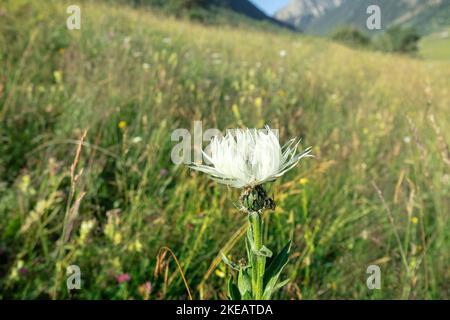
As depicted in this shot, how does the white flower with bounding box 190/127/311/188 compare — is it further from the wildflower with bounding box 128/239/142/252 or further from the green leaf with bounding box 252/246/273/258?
the wildflower with bounding box 128/239/142/252

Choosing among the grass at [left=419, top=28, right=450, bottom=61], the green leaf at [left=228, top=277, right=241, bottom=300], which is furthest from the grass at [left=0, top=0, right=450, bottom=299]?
the grass at [left=419, top=28, right=450, bottom=61]

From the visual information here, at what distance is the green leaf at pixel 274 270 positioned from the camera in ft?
2.06

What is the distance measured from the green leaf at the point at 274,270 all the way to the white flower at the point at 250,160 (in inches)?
4.3

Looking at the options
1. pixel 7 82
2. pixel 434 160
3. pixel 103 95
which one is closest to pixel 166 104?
pixel 103 95

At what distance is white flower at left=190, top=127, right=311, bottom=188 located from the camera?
62 centimetres

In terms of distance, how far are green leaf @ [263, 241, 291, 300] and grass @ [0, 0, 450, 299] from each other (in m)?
0.25

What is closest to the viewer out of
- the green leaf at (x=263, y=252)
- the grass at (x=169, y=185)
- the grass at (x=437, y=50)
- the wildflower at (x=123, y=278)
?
the green leaf at (x=263, y=252)

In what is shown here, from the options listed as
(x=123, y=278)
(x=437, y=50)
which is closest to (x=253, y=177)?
(x=123, y=278)

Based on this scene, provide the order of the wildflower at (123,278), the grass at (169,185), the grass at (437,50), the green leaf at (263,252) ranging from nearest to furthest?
the green leaf at (263,252) < the wildflower at (123,278) < the grass at (169,185) < the grass at (437,50)

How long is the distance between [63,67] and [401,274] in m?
2.68

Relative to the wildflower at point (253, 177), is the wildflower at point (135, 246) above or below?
below

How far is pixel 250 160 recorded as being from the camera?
643mm

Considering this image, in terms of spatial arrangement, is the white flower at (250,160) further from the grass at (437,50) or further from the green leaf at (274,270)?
the grass at (437,50)

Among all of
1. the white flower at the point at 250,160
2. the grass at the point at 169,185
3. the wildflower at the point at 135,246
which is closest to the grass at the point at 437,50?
the grass at the point at 169,185
